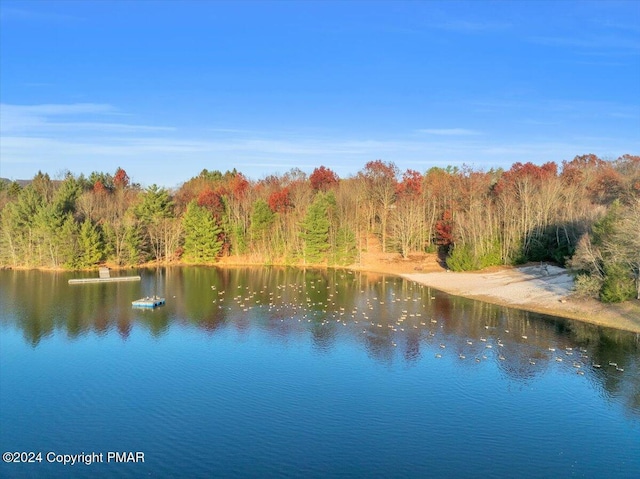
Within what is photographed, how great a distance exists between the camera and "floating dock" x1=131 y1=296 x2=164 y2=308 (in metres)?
49.0

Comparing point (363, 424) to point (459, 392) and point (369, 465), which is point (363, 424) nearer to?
point (369, 465)

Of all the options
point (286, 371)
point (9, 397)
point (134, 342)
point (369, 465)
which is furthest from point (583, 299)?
point (9, 397)

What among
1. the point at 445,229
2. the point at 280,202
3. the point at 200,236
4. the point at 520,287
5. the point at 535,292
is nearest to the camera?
the point at 535,292

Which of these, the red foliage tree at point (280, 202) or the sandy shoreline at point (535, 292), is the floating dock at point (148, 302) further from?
the red foliage tree at point (280, 202)

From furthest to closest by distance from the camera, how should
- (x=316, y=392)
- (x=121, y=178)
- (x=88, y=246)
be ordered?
(x=121, y=178)
(x=88, y=246)
(x=316, y=392)

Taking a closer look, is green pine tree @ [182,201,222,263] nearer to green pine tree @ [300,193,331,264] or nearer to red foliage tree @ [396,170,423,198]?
green pine tree @ [300,193,331,264]

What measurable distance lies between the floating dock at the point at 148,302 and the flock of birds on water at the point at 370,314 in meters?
5.41

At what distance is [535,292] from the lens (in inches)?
1994

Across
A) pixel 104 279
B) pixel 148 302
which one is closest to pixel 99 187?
pixel 104 279

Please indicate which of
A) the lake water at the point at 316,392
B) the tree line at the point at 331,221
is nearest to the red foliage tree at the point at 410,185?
the tree line at the point at 331,221

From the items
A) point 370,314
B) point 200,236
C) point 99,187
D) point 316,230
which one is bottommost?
point 370,314

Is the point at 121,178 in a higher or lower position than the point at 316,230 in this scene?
higher

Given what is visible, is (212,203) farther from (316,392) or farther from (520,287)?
(316,392)

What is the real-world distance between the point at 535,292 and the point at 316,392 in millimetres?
31526
